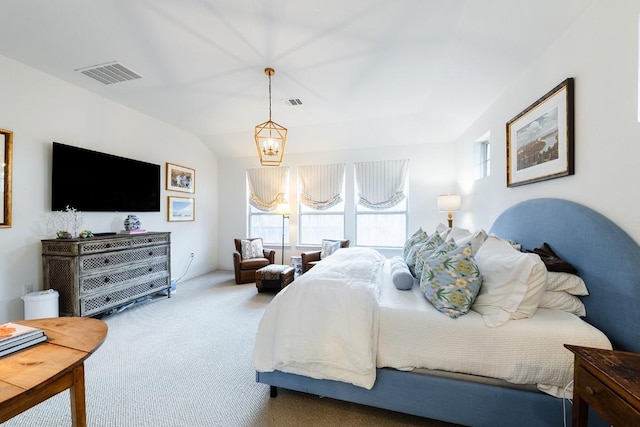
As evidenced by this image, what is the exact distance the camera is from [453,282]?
1648mm

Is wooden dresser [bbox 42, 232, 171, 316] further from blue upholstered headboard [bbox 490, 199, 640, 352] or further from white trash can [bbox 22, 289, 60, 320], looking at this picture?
blue upholstered headboard [bbox 490, 199, 640, 352]

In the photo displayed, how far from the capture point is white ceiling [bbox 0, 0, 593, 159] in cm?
199

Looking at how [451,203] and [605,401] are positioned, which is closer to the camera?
[605,401]

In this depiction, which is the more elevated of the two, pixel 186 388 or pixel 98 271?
pixel 98 271

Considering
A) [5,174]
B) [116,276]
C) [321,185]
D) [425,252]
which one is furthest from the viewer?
[321,185]

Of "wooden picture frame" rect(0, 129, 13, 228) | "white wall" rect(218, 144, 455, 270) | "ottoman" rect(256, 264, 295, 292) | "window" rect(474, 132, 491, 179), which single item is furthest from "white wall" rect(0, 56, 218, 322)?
"window" rect(474, 132, 491, 179)

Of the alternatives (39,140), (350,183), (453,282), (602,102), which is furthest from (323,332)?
(350,183)

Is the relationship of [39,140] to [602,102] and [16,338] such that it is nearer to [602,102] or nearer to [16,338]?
[16,338]

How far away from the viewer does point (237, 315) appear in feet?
10.7

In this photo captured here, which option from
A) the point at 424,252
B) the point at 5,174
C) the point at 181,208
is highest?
the point at 5,174

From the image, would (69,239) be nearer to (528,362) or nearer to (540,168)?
(528,362)

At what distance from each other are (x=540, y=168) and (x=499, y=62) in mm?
1082

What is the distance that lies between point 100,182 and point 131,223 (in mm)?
665

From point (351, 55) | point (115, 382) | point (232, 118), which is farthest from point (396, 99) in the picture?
point (115, 382)
